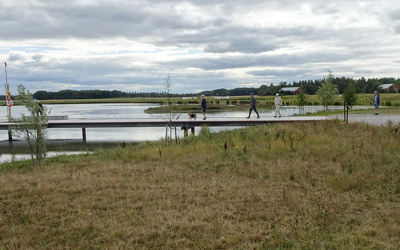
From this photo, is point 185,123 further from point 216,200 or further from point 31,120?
point 216,200

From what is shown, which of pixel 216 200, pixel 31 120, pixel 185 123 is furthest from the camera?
pixel 185 123

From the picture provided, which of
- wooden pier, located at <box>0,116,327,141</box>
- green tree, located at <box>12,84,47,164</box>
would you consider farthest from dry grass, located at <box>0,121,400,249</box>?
wooden pier, located at <box>0,116,327,141</box>

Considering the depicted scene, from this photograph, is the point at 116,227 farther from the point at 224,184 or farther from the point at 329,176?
the point at 329,176

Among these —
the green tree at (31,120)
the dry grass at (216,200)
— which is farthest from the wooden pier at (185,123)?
the dry grass at (216,200)

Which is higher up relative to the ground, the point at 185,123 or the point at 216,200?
the point at 185,123

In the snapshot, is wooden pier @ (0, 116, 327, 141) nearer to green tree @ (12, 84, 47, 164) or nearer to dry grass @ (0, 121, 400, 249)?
green tree @ (12, 84, 47, 164)

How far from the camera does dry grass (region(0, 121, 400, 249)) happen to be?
4.67 meters

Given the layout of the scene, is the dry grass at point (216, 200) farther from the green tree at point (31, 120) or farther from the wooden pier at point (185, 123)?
the wooden pier at point (185, 123)

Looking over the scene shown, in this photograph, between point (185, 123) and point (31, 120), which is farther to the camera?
point (185, 123)

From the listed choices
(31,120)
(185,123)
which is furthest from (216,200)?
(185,123)

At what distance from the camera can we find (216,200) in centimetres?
624

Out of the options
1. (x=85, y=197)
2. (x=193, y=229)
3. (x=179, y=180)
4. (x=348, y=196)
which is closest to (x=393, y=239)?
(x=348, y=196)

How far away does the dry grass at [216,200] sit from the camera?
15.3 ft

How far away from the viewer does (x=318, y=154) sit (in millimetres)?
9859
